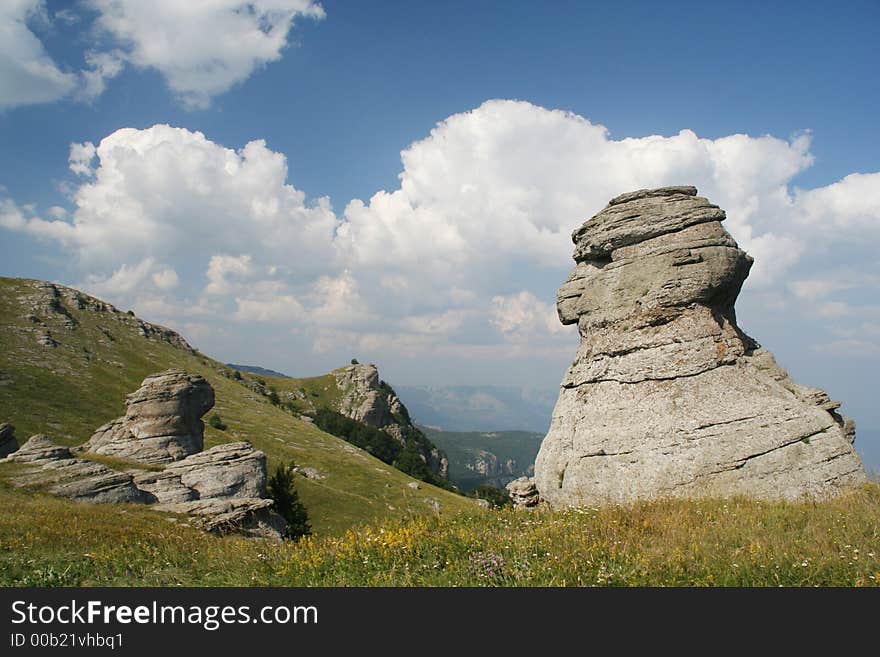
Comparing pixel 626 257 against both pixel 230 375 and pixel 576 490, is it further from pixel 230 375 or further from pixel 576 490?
pixel 230 375

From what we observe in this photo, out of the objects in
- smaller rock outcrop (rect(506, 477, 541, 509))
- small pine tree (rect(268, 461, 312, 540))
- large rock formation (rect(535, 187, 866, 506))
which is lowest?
small pine tree (rect(268, 461, 312, 540))

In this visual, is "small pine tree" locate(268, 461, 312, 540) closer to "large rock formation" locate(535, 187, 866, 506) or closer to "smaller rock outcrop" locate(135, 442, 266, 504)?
"smaller rock outcrop" locate(135, 442, 266, 504)

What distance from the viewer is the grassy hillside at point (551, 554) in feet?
26.8

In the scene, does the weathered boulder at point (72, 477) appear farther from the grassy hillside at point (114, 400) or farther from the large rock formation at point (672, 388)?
the large rock formation at point (672, 388)

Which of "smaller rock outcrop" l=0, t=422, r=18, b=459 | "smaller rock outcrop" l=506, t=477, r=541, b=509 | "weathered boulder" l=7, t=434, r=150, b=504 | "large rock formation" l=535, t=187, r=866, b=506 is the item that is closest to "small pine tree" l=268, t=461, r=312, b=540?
"weathered boulder" l=7, t=434, r=150, b=504

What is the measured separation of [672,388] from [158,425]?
6353cm

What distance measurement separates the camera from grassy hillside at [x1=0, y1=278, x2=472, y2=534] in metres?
83.1

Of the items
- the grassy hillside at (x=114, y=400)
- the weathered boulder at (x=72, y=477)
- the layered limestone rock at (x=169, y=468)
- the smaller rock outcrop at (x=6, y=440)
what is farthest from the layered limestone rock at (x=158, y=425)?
the grassy hillside at (x=114, y=400)

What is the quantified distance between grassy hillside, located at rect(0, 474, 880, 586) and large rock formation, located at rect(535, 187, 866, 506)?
2.16 m

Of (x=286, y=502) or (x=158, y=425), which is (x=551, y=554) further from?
(x=158, y=425)

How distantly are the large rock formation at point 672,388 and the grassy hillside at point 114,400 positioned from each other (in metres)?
51.2
